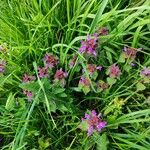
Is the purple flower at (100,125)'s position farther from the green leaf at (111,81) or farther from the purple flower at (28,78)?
the purple flower at (28,78)

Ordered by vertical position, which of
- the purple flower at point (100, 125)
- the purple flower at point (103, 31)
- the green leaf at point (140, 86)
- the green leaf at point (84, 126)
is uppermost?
the purple flower at point (103, 31)

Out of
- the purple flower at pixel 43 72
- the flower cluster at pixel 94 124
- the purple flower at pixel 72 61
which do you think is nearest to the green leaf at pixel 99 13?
the purple flower at pixel 72 61

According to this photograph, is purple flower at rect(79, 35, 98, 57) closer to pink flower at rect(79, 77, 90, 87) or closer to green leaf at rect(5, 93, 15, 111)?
pink flower at rect(79, 77, 90, 87)

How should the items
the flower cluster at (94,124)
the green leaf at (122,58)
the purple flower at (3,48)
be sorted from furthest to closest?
the purple flower at (3,48) < the green leaf at (122,58) < the flower cluster at (94,124)

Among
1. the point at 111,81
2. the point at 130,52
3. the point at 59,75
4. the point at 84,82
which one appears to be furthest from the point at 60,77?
the point at 130,52

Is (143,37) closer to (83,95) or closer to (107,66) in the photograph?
(107,66)

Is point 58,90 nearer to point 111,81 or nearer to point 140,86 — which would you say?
point 111,81

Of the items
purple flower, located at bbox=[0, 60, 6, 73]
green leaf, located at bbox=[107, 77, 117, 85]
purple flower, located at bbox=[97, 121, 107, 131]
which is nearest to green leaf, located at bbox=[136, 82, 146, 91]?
green leaf, located at bbox=[107, 77, 117, 85]

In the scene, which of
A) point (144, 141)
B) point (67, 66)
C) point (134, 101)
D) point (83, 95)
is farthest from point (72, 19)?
point (144, 141)

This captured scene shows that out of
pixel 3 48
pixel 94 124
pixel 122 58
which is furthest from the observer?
pixel 3 48
